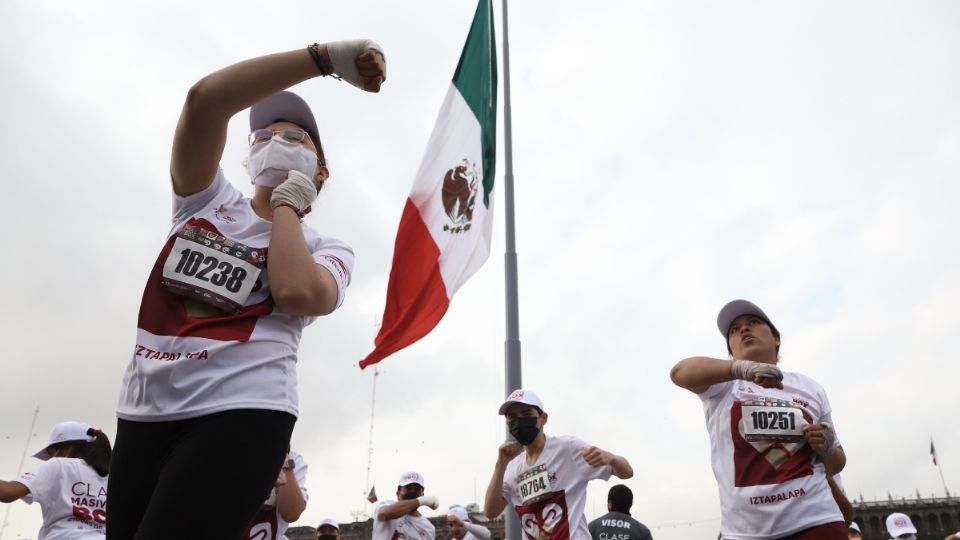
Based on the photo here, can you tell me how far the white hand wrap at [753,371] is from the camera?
12.0ft

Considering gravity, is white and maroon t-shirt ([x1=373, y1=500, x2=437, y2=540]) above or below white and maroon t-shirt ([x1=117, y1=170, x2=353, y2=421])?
above

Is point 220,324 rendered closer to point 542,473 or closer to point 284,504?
point 284,504

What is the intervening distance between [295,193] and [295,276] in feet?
1.21

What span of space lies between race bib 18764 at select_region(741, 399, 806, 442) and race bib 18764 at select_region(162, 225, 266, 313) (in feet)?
10.6

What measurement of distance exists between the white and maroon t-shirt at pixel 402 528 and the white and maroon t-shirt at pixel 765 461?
7288mm

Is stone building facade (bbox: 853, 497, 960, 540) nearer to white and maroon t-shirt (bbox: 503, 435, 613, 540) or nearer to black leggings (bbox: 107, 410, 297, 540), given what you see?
white and maroon t-shirt (bbox: 503, 435, 613, 540)

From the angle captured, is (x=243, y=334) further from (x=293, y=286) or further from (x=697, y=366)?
(x=697, y=366)

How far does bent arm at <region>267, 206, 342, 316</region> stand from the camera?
203 centimetres

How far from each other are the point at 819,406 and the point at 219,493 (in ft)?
13.2

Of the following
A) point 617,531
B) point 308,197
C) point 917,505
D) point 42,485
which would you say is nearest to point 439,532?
point 917,505

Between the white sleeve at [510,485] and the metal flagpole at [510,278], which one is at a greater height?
the metal flagpole at [510,278]

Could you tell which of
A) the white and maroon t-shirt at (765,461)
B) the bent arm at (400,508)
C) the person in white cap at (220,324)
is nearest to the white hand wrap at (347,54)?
the person in white cap at (220,324)

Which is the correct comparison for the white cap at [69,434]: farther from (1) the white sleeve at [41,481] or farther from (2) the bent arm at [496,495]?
(2) the bent arm at [496,495]

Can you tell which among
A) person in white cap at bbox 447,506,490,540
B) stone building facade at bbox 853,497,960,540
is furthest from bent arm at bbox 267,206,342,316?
stone building facade at bbox 853,497,960,540
